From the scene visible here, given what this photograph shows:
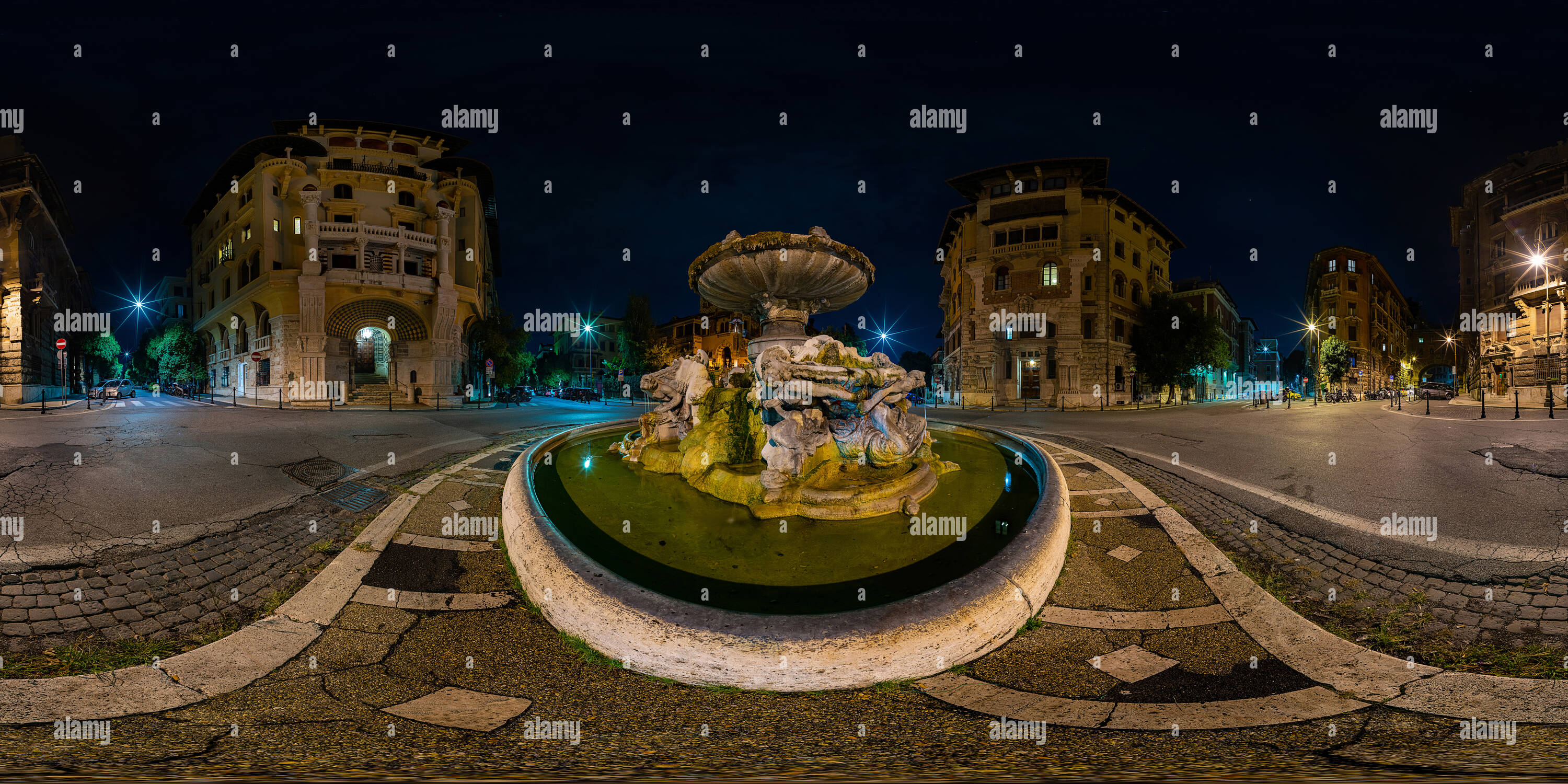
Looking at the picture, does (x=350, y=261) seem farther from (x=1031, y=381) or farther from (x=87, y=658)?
(x=1031, y=381)

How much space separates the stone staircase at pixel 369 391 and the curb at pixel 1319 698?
32.8m

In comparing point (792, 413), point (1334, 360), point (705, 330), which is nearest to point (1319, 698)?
point (792, 413)

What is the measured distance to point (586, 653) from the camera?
3941 mm

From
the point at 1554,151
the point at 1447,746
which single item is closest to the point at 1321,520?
the point at 1447,746

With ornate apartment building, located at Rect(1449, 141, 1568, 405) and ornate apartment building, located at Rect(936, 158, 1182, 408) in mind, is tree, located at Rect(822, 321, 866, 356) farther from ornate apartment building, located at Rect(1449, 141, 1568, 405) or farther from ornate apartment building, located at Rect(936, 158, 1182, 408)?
ornate apartment building, located at Rect(1449, 141, 1568, 405)

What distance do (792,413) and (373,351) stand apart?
36517 mm

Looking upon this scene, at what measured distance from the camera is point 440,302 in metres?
31.5

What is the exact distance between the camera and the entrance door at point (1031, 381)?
3697cm

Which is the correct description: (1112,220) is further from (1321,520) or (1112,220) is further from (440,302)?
(440,302)

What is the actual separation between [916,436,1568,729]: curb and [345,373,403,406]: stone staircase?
32.8 meters

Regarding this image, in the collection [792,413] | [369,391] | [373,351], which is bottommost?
[792,413]
